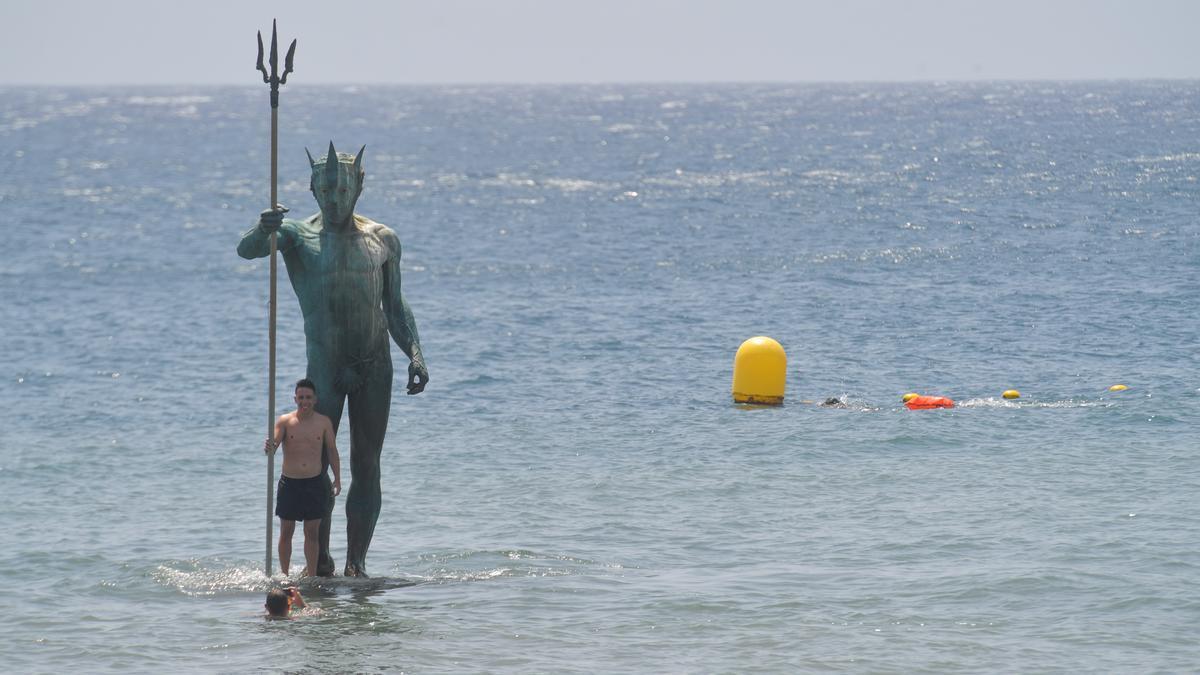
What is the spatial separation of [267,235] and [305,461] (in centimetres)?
176

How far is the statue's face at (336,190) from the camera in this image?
41.7ft

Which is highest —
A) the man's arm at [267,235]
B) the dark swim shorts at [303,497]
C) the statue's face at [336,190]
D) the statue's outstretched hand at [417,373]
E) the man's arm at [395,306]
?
the statue's face at [336,190]

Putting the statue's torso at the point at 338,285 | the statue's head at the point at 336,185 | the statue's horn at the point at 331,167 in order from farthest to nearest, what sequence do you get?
the statue's torso at the point at 338,285
the statue's head at the point at 336,185
the statue's horn at the point at 331,167

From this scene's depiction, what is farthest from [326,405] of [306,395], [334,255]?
[334,255]

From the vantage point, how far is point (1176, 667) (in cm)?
1191

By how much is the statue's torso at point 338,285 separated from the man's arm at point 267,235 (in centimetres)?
7

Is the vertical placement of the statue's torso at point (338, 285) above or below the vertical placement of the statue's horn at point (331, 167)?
below

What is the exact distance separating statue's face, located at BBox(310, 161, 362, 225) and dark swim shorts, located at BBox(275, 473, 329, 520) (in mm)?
1912

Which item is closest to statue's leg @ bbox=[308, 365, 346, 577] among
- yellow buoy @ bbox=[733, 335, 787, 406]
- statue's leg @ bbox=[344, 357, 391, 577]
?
statue's leg @ bbox=[344, 357, 391, 577]

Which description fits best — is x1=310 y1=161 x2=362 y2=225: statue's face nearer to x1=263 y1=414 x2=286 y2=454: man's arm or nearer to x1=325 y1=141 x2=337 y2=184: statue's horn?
x1=325 y1=141 x2=337 y2=184: statue's horn

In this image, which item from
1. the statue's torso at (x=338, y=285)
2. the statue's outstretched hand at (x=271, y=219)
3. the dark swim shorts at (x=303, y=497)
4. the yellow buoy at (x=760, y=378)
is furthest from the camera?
the yellow buoy at (x=760, y=378)

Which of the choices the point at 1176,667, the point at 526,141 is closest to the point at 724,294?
the point at 1176,667

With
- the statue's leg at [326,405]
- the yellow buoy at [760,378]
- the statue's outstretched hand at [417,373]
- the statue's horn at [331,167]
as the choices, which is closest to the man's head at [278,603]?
the statue's leg at [326,405]

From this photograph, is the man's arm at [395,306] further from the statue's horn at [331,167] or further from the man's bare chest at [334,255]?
the statue's horn at [331,167]
